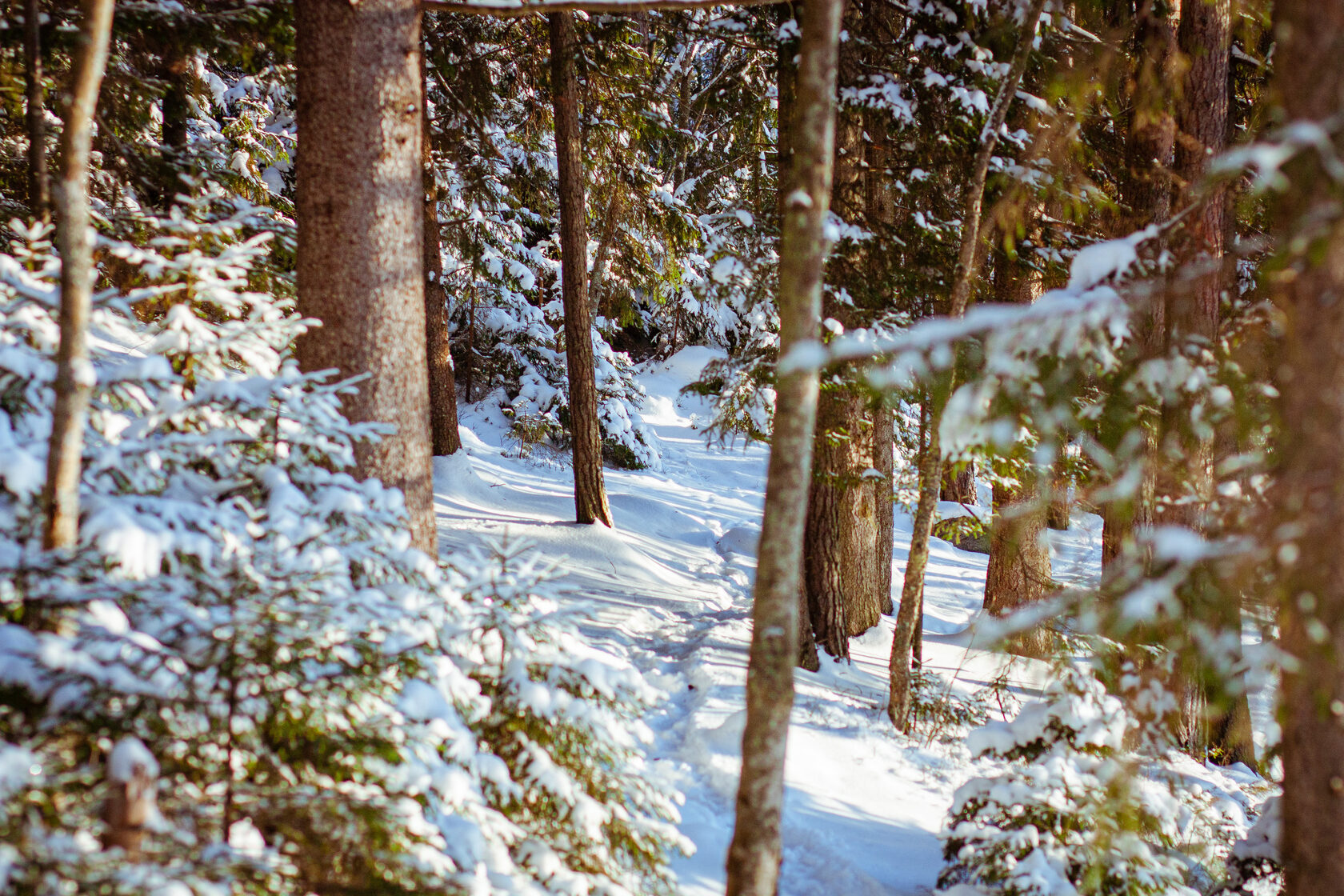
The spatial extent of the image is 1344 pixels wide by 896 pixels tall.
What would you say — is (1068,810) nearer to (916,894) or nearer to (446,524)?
(916,894)

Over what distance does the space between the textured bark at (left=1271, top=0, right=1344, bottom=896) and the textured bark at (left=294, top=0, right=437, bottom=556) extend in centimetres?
360

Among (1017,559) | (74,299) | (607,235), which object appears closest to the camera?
(74,299)

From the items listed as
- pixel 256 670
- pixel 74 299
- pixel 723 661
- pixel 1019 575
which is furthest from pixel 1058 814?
pixel 1019 575

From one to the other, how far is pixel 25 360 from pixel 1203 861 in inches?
244

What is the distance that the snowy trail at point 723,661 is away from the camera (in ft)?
14.8

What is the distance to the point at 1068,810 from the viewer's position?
3604 millimetres

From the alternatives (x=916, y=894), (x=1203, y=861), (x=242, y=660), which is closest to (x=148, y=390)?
(x=242, y=660)

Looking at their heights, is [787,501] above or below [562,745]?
above

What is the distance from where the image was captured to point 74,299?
251 cm

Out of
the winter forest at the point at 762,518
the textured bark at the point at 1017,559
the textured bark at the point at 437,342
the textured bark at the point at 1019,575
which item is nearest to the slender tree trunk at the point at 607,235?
the textured bark at the point at 437,342

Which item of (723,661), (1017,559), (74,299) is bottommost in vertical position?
(723,661)

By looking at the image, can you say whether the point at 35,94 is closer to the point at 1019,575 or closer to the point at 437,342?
the point at 437,342

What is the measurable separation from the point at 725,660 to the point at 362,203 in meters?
4.73

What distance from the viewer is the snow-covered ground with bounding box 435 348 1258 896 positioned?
4.51 metres
